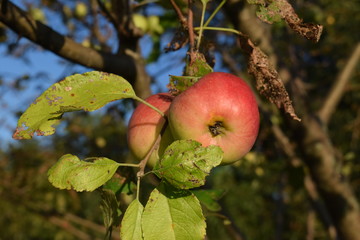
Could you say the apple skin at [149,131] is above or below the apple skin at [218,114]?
below

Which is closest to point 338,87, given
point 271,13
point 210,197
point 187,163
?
point 210,197

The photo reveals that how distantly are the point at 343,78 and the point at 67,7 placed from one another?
5.51ft

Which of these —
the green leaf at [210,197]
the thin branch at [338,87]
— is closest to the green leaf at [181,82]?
the green leaf at [210,197]

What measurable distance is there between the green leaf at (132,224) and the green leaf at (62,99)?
0.45 ft

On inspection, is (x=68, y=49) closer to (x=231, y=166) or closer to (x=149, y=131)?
(x=149, y=131)

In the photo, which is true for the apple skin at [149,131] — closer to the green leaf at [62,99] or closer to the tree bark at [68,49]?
the green leaf at [62,99]

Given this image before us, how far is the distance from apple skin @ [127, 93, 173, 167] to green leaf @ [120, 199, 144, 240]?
10cm

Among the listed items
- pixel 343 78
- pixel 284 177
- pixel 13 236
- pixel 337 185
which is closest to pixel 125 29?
pixel 337 185

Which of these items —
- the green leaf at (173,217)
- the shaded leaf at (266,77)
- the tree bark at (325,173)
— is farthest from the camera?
the tree bark at (325,173)

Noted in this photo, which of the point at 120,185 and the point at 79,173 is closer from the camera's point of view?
the point at 79,173

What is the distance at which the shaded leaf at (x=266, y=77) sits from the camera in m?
0.51

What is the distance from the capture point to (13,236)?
3840mm

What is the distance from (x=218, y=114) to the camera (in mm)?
469

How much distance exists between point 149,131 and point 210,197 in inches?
10.1
